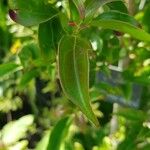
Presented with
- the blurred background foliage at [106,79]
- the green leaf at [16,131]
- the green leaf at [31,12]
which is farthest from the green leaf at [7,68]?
the green leaf at [31,12]

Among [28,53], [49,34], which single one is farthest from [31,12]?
[28,53]

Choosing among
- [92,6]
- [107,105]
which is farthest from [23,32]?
[107,105]

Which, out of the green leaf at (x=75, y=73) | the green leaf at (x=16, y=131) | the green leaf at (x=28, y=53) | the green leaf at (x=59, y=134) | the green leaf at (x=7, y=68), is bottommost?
the green leaf at (x=16, y=131)

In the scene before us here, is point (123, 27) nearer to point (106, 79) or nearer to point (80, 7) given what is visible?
point (80, 7)

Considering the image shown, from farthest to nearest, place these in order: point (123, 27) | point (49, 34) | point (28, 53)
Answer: point (28, 53) < point (49, 34) < point (123, 27)

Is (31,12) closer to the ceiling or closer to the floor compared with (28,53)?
closer to the ceiling

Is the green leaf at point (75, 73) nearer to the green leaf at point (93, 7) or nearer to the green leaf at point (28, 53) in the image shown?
the green leaf at point (93, 7)
